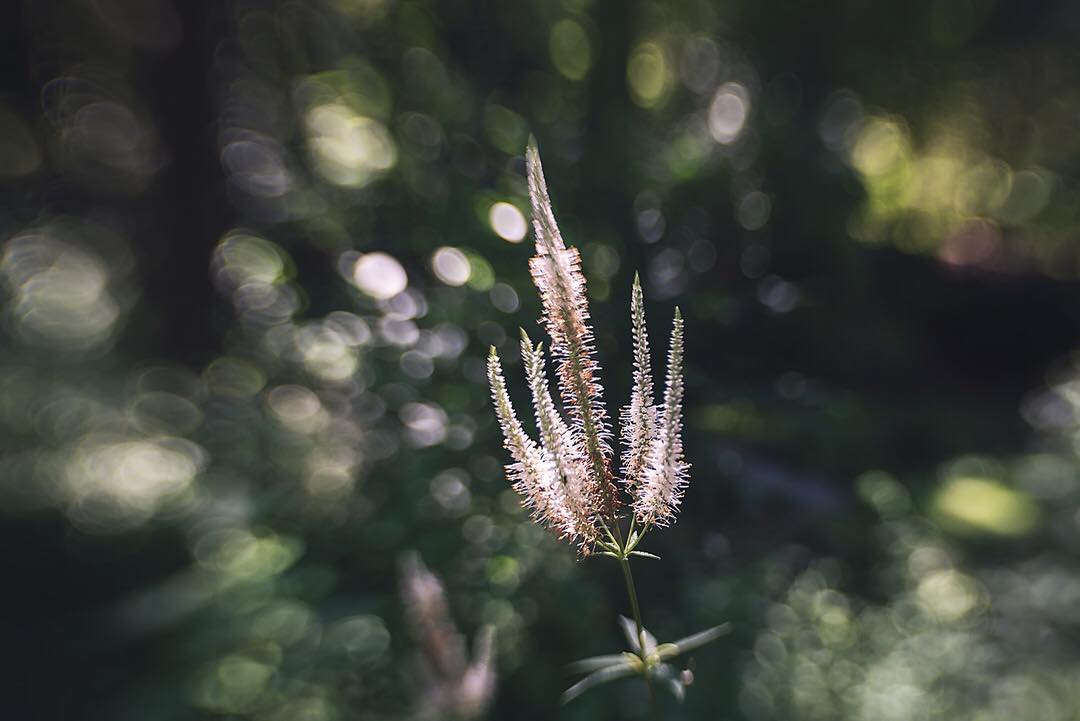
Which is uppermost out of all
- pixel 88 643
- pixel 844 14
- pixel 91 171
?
pixel 91 171

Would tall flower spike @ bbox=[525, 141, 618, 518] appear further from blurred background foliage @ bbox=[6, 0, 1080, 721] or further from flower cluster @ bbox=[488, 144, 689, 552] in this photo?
blurred background foliage @ bbox=[6, 0, 1080, 721]

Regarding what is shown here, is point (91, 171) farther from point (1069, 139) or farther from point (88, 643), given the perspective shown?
point (1069, 139)

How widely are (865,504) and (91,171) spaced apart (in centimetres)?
778

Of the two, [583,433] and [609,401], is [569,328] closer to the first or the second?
[583,433]

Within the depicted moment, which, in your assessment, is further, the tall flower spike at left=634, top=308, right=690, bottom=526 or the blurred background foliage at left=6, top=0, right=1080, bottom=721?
the blurred background foliage at left=6, top=0, right=1080, bottom=721

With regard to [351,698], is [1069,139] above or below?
above

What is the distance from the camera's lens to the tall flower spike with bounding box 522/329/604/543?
2.19ft

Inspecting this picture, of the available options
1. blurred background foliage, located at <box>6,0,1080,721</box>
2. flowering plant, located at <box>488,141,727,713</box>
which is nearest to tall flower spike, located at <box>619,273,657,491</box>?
flowering plant, located at <box>488,141,727,713</box>

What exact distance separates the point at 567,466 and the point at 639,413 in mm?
80

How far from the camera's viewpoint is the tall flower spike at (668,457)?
662 millimetres

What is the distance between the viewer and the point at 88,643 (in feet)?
12.5

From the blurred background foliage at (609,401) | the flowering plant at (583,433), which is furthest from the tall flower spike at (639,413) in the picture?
the blurred background foliage at (609,401)

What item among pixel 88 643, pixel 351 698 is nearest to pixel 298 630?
pixel 351 698

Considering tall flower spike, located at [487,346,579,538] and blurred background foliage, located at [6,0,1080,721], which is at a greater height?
blurred background foliage, located at [6,0,1080,721]
